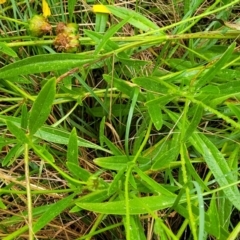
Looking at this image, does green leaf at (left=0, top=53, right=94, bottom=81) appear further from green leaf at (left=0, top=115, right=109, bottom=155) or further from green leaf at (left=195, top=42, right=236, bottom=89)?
green leaf at (left=195, top=42, right=236, bottom=89)

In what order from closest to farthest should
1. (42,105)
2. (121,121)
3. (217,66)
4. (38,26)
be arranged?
(42,105) < (217,66) < (38,26) < (121,121)

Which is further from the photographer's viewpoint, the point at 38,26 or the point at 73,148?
the point at 38,26

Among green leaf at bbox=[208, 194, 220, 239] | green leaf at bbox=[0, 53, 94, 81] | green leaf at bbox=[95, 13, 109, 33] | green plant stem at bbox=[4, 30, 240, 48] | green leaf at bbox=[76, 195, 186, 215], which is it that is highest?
green leaf at bbox=[95, 13, 109, 33]

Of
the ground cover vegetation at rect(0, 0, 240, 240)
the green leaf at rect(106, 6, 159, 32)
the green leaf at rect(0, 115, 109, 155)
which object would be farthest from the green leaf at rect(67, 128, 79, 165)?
the green leaf at rect(106, 6, 159, 32)

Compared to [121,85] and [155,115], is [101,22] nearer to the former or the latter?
[121,85]

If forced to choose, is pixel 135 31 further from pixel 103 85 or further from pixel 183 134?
pixel 183 134

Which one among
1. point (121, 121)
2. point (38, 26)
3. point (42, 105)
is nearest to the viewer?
point (42, 105)

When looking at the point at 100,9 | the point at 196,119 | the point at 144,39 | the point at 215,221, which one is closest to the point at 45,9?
the point at 100,9

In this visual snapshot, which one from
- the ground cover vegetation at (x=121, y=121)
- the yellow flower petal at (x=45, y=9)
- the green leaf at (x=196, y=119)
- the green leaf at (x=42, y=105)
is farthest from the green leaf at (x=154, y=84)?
the yellow flower petal at (x=45, y=9)
